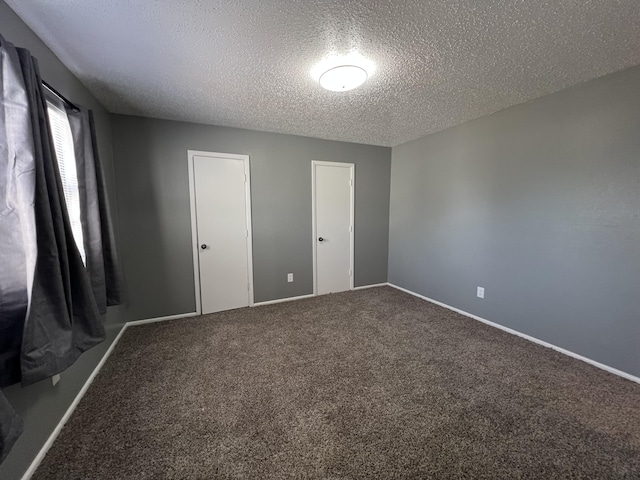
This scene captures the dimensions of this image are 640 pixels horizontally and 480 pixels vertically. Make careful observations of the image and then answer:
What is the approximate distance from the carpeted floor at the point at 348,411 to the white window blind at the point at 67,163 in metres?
1.15

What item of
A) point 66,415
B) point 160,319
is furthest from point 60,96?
point 160,319

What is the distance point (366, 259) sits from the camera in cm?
423

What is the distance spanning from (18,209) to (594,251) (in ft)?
12.4

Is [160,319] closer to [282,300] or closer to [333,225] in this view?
[282,300]

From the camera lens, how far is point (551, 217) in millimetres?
2336

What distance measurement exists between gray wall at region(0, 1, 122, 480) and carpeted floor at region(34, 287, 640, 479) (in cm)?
12

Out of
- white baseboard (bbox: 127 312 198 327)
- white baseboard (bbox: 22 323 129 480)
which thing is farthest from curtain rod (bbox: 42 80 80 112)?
white baseboard (bbox: 127 312 198 327)

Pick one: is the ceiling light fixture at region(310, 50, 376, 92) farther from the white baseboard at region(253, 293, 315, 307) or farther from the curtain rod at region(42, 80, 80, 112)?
the white baseboard at region(253, 293, 315, 307)

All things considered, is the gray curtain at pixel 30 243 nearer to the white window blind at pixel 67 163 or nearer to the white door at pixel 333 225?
the white window blind at pixel 67 163

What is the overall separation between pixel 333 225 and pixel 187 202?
2.04 meters

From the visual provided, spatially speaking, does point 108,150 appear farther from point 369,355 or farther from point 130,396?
point 369,355

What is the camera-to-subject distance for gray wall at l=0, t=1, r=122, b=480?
1208 millimetres

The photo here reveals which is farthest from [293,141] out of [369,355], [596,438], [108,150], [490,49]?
[596,438]

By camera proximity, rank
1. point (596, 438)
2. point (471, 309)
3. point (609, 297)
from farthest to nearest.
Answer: point (471, 309) → point (609, 297) → point (596, 438)
